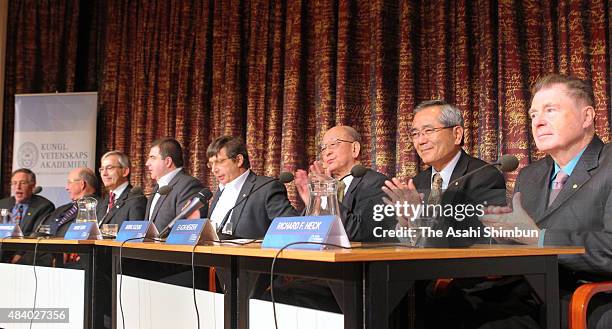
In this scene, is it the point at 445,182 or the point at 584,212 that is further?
the point at 445,182

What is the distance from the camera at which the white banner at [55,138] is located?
261 inches

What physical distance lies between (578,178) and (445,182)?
2.78 feet

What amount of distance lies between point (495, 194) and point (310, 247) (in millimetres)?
531

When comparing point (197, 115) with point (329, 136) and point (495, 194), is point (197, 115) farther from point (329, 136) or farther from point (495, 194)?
point (495, 194)

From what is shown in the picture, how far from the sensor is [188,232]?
2.65 m

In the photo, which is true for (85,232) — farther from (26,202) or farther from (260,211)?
(26,202)

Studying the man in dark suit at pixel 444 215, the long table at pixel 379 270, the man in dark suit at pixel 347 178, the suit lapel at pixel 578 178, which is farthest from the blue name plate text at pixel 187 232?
the suit lapel at pixel 578 178

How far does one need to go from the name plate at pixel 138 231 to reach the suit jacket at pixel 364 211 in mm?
780

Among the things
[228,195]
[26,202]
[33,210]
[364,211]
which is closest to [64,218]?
[33,210]

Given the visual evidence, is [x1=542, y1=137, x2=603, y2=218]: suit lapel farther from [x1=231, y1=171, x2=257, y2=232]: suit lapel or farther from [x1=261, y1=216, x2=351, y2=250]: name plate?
[x1=231, y1=171, x2=257, y2=232]: suit lapel

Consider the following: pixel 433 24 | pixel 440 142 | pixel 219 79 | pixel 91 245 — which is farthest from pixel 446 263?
pixel 219 79

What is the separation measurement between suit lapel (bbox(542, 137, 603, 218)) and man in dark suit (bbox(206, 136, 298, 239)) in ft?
5.52

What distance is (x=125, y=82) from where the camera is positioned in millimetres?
6766

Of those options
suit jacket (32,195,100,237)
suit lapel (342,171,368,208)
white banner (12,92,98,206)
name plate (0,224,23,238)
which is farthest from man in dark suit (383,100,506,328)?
white banner (12,92,98,206)
